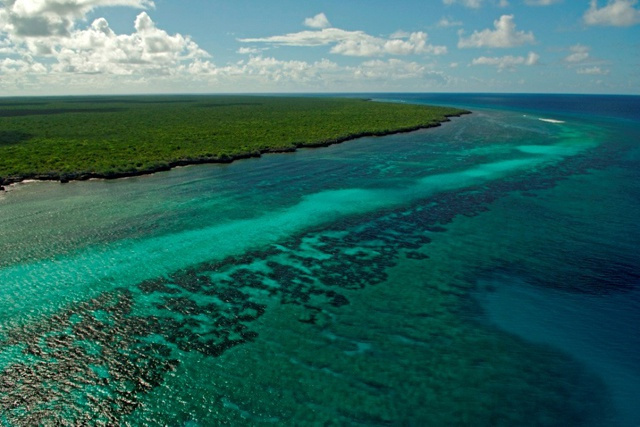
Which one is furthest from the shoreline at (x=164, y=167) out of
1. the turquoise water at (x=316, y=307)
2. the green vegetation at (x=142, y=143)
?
the turquoise water at (x=316, y=307)

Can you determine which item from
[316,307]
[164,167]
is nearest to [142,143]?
[164,167]

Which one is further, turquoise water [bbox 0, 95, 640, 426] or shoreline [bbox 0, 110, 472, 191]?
shoreline [bbox 0, 110, 472, 191]

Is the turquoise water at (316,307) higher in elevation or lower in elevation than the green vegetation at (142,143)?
lower

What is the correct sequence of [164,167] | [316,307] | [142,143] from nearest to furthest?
1. [316,307]
2. [164,167]
3. [142,143]

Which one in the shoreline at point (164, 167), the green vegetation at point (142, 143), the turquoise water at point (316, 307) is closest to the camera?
the turquoise water at point (316, 307)

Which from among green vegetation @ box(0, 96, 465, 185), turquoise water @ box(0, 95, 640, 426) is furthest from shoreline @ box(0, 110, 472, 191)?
turquoise water @ box(0, 95, 640, 426)

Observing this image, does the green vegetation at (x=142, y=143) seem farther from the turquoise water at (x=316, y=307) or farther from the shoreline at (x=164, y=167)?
the turquoise water at (x=316, y=307)

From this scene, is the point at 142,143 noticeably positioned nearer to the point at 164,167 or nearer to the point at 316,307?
the point at 164,167

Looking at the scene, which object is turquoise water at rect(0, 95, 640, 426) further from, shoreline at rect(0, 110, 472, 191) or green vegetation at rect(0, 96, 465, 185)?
green vegetation at rect(0, 96, 465, 185)
